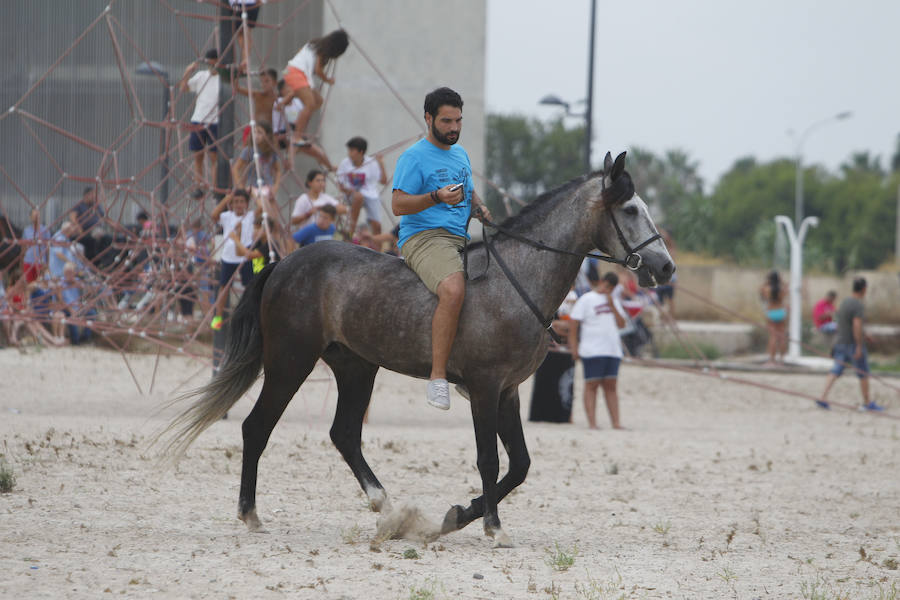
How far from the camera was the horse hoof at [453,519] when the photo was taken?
6227mm

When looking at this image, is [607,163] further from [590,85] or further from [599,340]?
[590,85]

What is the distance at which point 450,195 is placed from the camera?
5992 mm

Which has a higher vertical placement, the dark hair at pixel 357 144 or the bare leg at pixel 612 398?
the dark hair at pixel 357 144

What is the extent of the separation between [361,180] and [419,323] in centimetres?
664

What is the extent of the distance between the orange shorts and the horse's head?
20.2 ft

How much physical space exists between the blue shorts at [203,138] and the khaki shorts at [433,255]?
6.52 meters

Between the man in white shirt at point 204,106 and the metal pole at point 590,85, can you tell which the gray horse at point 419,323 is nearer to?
the man in white shirt at point 204,106

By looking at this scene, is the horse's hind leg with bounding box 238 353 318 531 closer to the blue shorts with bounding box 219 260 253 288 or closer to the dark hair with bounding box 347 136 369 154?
the blue shorts with bounding box 219 260 253 288

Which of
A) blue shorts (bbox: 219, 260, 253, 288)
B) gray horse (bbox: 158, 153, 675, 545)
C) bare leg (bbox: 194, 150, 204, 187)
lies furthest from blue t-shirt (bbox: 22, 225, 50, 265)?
gray horse (bbox: 158, 153, 675, 545)

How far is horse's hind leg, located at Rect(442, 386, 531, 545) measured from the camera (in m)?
6.22

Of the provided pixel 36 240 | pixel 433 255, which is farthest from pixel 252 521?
pixel 36 240

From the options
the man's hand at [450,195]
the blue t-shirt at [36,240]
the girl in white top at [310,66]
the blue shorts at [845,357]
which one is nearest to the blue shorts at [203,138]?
the girl in white top at [310,66]

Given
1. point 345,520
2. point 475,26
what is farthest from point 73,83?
point 475,26

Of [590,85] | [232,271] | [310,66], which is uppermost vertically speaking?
[590,85]
